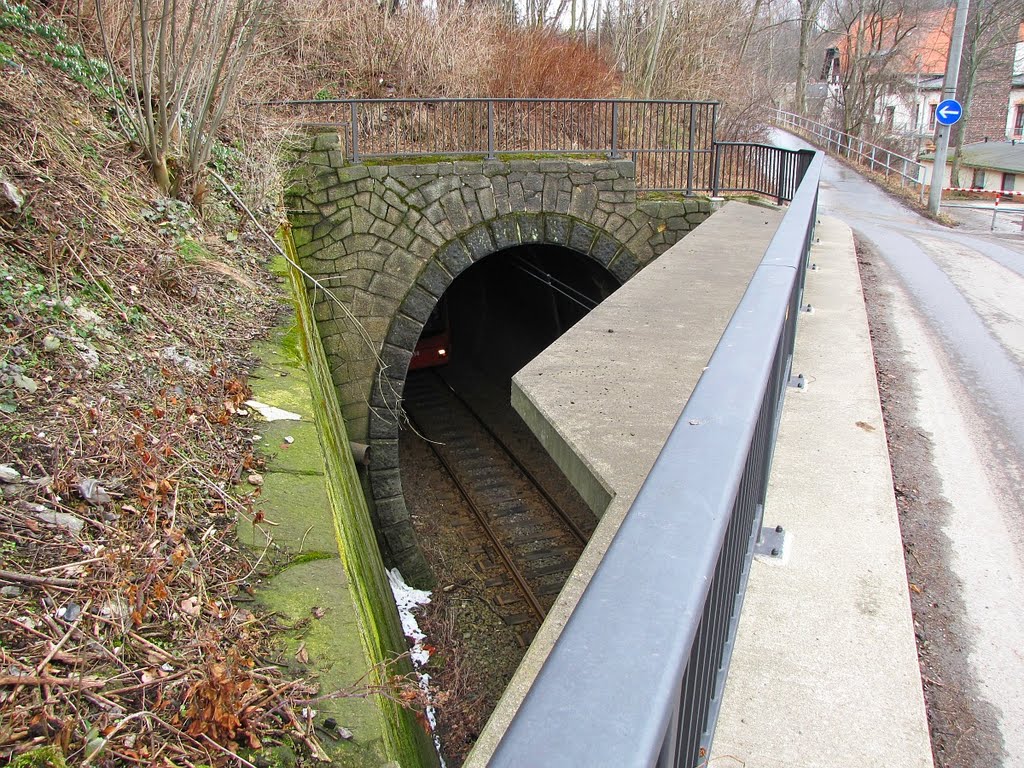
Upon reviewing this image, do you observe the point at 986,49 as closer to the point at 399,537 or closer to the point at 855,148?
the point at 855,148

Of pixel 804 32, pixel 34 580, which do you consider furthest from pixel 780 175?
pixel 804 32

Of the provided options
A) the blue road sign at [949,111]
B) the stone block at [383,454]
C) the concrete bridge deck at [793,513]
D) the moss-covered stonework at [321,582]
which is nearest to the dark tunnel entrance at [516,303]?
the stone block at [383,454]

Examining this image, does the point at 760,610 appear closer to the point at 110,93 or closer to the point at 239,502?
the point at 239,502

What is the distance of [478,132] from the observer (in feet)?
38.2

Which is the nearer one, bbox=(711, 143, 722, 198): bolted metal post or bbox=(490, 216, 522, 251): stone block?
bbox=(490, 216, 522, 251): stone block

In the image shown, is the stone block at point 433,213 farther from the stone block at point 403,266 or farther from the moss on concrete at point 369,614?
the moss on concrete at point 369,614

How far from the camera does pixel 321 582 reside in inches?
124

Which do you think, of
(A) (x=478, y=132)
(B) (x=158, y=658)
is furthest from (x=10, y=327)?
(A) (x=478, y=132)

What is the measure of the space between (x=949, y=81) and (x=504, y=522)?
15.1 meters

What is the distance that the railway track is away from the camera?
9930 mm

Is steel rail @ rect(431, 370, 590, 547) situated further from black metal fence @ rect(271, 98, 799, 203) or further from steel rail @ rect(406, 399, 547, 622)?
black metal fence @ rect(271, 98, 799, 203)

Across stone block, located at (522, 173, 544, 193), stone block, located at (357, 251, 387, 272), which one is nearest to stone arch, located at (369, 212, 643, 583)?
stone block, located at (522, 173, 544, 193)

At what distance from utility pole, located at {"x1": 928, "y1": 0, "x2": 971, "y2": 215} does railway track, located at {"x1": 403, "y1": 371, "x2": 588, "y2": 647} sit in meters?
13.0

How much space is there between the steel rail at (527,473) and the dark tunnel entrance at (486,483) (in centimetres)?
2
